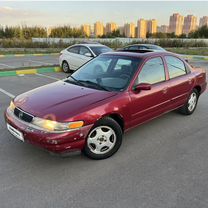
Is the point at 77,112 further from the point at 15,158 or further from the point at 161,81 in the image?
the point at 161,81

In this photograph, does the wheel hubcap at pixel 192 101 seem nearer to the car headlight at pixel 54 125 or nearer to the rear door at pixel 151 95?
the rear door at pixel 151 95

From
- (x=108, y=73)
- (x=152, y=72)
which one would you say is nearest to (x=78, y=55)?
(x=108, y=73)

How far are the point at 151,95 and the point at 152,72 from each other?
0.45 meters

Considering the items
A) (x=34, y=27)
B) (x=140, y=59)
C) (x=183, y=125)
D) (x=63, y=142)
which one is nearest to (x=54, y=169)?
(x=63, y=142)

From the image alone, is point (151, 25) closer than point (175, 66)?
No

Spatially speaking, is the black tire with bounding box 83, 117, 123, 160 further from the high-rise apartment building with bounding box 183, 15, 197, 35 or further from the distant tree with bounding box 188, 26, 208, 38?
the high-rise apartment building with bounding box 183, 15, 197, 35

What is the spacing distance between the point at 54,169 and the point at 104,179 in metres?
0.72

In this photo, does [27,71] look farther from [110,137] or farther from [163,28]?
[163,28]

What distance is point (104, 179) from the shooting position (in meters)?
3.14

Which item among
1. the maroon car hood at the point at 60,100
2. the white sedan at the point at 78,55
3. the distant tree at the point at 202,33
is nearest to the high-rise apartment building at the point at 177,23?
the distant tree at the point at 202,33

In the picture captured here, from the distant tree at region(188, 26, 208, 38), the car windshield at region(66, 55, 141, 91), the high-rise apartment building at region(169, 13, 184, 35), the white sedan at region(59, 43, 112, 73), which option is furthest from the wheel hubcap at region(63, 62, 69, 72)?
the high-rise apartment building at region(169, 13, 184, 35)

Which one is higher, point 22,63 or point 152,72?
point 152,72

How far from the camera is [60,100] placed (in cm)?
356

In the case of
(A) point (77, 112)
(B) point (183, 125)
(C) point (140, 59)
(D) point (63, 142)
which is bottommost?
(B) point (183, 125)
